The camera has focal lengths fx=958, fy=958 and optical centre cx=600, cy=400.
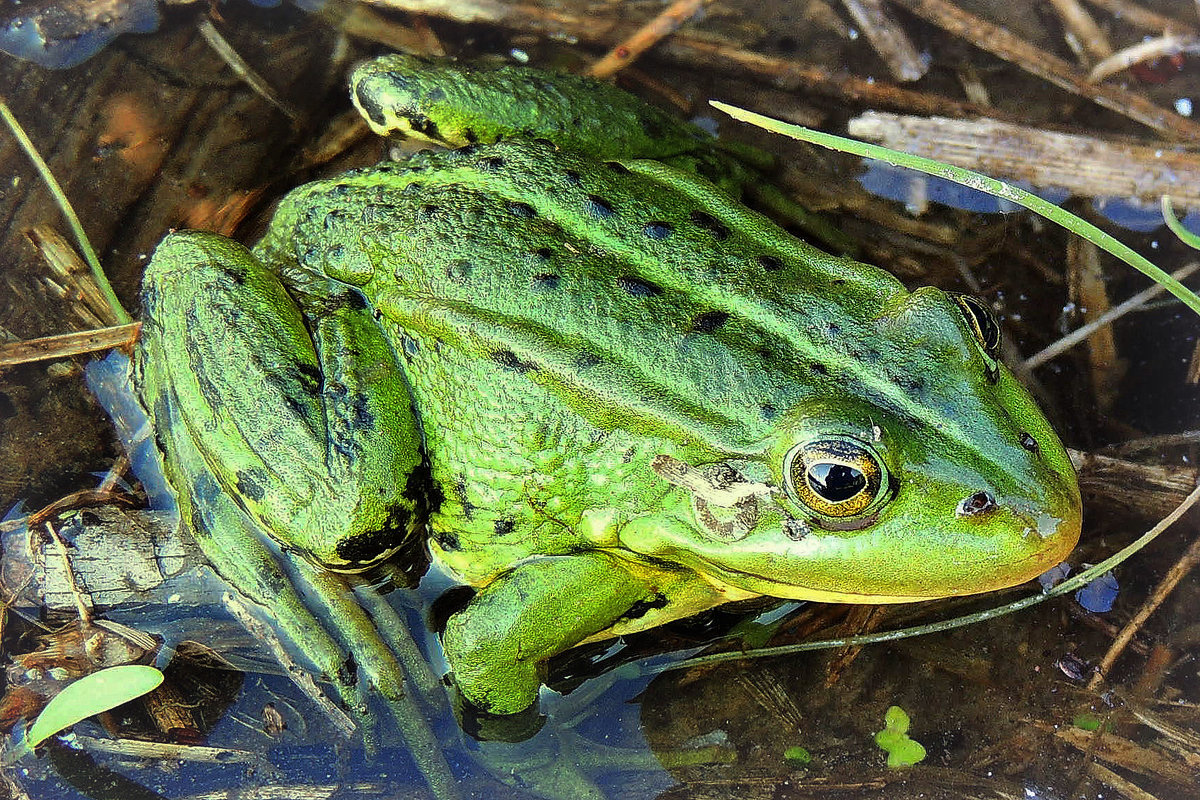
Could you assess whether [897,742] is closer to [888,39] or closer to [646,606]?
[646,606]

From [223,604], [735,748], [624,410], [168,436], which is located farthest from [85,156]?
[735,748]

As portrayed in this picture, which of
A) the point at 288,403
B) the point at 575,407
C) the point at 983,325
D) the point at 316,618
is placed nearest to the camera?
the point at 983,325

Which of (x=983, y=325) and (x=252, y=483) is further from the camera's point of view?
(x=252, y=483)

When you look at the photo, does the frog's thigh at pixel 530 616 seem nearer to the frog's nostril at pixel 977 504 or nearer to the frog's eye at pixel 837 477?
the frog's eye at pixel 837 477

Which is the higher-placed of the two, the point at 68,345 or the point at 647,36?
the point at 647,36

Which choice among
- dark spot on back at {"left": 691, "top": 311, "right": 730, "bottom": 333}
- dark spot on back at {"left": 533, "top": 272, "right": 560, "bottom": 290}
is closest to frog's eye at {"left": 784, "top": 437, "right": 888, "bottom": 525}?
dark spot on back at {"left": 691, "top": 311, "right": 730, "bottom": 333}

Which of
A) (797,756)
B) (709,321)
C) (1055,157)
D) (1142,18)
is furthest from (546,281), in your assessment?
(1142,18)

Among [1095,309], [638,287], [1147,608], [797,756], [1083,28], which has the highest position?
[1083,28]

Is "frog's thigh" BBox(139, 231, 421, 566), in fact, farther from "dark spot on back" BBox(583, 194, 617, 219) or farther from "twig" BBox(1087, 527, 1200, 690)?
"twig" BBox(1087, 527, 1200, 690)
